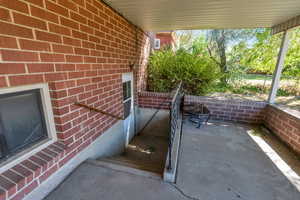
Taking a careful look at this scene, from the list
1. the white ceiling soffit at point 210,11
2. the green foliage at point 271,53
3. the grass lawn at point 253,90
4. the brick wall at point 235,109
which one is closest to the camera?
the white ceiling soffit at point 210,11

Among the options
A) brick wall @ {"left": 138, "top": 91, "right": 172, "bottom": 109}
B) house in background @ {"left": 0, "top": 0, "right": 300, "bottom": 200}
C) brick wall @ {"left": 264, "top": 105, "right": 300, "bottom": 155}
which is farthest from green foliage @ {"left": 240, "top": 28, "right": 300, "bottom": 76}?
brick wall @ {"left": 138, "top": 91, "right": 172, "bottom": 109}

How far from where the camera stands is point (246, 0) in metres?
1.88

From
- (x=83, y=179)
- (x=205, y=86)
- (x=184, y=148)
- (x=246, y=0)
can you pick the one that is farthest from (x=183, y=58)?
(x=83, y=179)

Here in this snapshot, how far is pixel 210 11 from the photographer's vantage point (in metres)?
2.31

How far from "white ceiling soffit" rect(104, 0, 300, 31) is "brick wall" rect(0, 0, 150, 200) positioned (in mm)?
444

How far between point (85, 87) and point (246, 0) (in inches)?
95.5

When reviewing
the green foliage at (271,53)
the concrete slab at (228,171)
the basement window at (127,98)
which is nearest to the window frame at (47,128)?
the concrete slab at (228,171)

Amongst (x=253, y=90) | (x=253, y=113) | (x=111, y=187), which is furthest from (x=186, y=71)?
(x=253, y=90)

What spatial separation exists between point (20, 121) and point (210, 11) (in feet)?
9.57

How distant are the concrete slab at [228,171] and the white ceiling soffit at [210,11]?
2.14 meters

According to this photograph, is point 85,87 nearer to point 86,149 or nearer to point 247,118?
point 86,149

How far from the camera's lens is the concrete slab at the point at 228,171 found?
4.69 feet

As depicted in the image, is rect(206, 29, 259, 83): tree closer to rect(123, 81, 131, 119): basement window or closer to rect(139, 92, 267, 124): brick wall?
rect(139, 92, 267, 124): brick wall

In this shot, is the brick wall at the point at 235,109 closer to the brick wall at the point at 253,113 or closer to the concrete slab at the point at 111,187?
the brick wall at the point at 253,113
